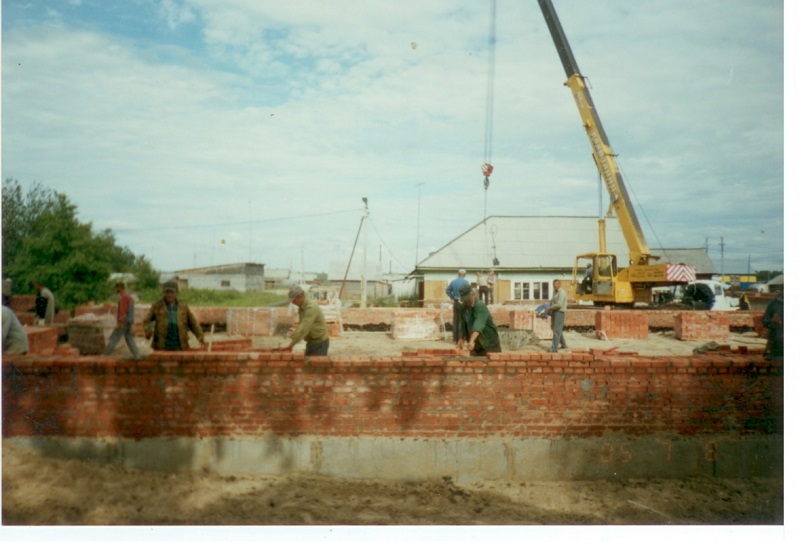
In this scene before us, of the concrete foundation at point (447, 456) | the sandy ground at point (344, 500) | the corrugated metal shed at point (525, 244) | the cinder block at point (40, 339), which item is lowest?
the sandy ground at point (344, 500)

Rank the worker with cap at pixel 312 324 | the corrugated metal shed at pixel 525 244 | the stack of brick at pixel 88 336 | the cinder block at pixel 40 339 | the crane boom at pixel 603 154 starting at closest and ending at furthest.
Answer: the worker with cap at pixel 312 324 → the cinder block at pixel 40 339 → the stack of brick at pixel 88 336 → the crane boom at pixel 603 154 → the corrugated metal shed at pixel 525 244

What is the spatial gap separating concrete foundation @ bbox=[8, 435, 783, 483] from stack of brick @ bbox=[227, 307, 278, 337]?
873 centimetres

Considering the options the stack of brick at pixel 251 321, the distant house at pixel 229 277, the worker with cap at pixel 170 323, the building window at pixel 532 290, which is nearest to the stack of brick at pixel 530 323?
the stack of brick at pixel 251 321

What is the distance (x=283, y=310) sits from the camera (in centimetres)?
1458

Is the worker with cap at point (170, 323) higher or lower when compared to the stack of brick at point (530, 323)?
higher

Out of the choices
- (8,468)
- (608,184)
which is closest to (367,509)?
(8,468)

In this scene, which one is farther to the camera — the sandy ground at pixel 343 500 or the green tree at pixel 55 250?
the green tree at pixel 55 250

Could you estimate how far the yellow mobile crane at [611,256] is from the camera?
648 inches

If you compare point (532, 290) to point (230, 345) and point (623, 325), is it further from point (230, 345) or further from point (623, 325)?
point (230, 345)

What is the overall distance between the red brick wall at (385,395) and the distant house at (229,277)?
46016 millimetres

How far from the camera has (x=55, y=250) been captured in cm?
2039

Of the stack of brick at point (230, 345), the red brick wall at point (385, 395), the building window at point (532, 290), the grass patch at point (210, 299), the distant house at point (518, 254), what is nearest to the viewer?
the red brick wall at point (385, 395)

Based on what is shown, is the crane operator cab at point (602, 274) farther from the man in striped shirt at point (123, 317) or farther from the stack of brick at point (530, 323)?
the man in striped shirt at point (123, 317)
